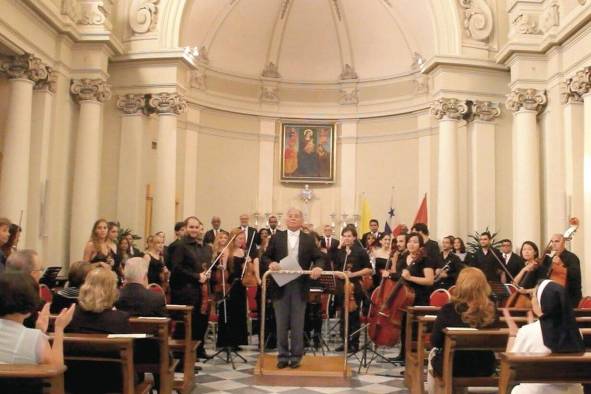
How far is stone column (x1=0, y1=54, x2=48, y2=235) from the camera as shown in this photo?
1068 cm

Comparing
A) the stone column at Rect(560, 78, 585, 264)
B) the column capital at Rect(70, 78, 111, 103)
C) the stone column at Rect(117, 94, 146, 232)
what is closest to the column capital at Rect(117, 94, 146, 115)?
the stone column at Rect(117, 94, 146, 232)

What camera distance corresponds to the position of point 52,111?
11.8 metres

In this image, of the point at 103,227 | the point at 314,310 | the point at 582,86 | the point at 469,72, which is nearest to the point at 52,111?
the point at 103,227

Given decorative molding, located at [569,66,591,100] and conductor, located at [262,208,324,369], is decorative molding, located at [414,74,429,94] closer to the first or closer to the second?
Result: decorative molding, located at [569,66,591,100]

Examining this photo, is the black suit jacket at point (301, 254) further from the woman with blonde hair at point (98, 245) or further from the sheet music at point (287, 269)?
the woman with blonde hair at point (98, 245)

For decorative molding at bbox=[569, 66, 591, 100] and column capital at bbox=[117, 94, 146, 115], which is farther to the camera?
column capital at bbox=[117, 94, 146, 115]

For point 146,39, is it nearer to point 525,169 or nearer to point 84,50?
point 84,50

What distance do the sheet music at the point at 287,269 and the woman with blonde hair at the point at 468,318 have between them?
2.13 metres

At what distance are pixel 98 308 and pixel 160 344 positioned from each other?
960 millimetres

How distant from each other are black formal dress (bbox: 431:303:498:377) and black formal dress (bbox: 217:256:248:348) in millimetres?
3864

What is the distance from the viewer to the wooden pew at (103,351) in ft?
13.6

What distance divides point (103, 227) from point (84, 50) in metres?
5.80

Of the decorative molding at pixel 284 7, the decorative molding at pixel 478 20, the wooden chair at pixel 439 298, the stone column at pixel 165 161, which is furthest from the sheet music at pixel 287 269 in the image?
the decorative molding at pixel 284 7

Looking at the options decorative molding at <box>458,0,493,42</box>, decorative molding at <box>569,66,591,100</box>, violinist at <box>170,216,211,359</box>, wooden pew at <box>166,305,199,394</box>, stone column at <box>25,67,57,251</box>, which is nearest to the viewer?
wooden pew at <box>166,305,199,394</box>
